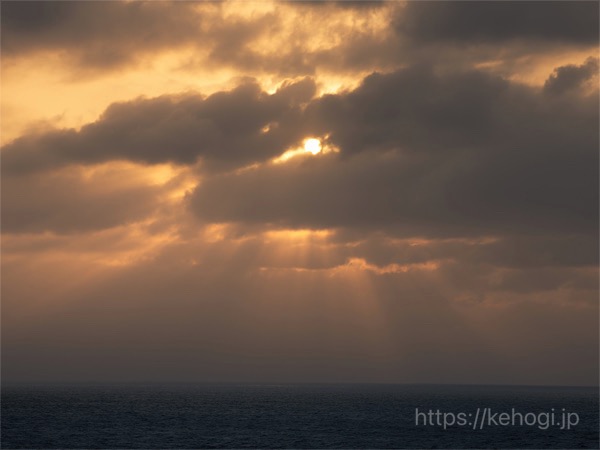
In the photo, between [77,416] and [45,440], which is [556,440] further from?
[77,416]

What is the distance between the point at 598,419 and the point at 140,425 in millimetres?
108652

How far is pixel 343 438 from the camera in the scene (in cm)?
11756

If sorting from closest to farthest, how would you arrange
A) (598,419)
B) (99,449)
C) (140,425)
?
(99,449), (140,425), (598,419)

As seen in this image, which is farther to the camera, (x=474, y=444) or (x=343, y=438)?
(x=343, y=438)

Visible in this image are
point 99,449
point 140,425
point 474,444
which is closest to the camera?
point 99,449

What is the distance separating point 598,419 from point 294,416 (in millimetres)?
73382

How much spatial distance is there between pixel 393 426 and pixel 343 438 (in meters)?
27.7

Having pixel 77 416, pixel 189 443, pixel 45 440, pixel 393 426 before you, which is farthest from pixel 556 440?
pixel 77 416

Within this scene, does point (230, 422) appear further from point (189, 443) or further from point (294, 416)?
point (189, 443)

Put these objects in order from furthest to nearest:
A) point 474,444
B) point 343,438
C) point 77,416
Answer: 1. point 77,416
2. point 343,438
3. point 474,444

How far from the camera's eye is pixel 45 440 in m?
111

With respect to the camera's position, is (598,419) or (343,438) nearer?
(343,438)

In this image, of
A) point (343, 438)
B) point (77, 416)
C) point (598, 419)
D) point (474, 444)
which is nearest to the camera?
point (474, 444)

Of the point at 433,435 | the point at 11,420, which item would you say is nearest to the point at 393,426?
the point at 433,435
